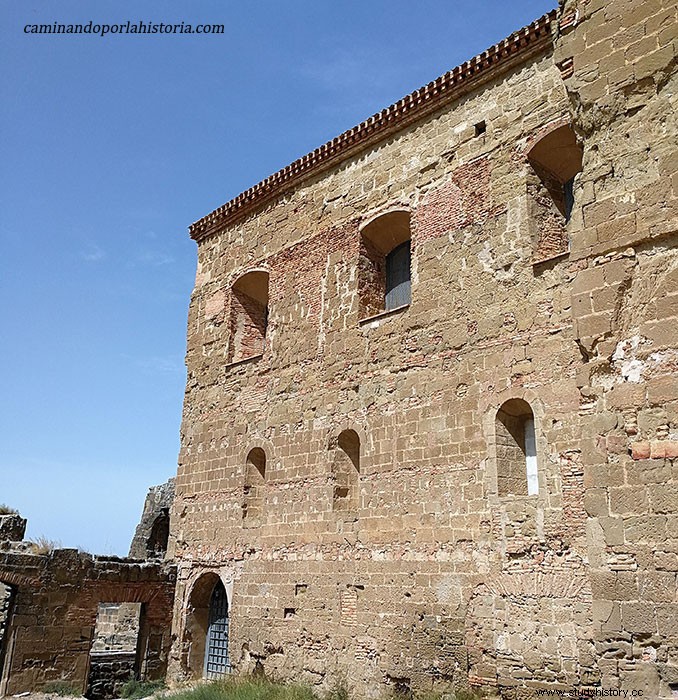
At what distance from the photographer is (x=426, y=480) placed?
9430mm

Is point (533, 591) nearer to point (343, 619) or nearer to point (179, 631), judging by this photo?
point (343, 619)

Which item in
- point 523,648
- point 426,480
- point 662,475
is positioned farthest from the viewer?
point 426,480

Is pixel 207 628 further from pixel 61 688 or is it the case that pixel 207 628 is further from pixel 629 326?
pixel 629 326

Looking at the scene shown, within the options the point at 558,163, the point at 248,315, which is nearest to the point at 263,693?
the point at 248,315

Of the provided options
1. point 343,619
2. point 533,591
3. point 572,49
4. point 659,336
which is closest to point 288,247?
point 343,619

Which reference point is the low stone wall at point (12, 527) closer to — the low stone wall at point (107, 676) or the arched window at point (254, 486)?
the low stone wall at point (107, 676)

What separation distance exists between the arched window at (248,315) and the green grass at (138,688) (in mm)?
5900

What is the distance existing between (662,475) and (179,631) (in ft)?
36.0

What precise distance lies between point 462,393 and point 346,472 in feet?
8.31

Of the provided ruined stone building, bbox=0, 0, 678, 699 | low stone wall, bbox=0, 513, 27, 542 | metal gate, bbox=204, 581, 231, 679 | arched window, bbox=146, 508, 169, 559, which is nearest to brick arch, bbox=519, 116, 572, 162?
ruined stone building, bbox=0, 0, 678, 699

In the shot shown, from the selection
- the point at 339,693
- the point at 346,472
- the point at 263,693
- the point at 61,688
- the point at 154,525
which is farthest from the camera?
the point at 154,525

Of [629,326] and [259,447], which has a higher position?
[259,447]

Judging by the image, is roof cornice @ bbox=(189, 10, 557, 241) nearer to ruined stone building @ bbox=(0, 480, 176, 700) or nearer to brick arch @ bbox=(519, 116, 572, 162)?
brick arch @ bbox=(519, 116, 572, 162)

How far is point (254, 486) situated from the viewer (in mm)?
12523
